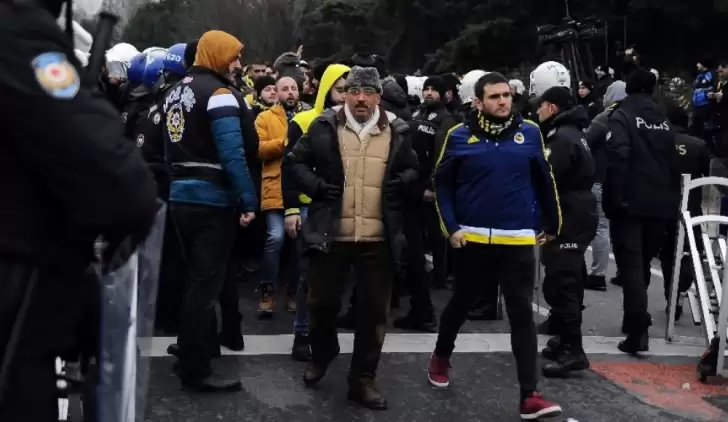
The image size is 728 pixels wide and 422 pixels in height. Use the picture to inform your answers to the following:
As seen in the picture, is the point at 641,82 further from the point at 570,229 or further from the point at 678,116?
the point at 678,116

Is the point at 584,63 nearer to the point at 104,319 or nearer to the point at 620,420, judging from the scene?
the point at 620,420

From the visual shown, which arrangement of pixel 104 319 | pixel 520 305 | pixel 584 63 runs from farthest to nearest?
pixel 584 63 < pixel 520 305 < pixel 104 319

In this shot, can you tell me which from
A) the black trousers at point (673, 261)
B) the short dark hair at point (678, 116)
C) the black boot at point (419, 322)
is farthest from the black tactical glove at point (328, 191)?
the short dark hair at point (678, 116)

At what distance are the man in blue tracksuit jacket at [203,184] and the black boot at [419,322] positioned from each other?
7.24 ft

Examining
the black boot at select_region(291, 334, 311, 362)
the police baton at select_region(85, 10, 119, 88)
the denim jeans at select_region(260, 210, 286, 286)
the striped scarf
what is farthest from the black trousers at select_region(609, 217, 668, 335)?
the police baton at select_region(85, 10, 119, 88)

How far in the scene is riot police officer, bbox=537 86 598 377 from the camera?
20.3ft

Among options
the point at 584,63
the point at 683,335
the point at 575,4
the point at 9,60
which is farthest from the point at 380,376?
the point at 575,4

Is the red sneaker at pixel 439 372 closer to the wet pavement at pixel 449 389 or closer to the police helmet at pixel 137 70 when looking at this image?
the wet pavement at pixel 449 389

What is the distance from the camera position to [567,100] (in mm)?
6414

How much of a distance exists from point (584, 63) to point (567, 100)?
1224 centimetres

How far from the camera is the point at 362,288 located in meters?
5.44

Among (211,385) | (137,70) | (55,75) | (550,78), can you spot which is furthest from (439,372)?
(55,75)

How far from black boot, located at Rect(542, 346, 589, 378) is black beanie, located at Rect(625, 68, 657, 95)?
205 cm

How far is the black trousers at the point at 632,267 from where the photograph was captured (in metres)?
6.65
